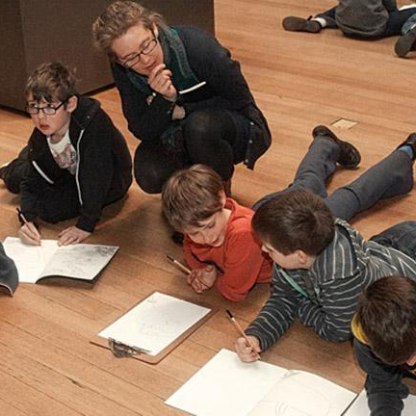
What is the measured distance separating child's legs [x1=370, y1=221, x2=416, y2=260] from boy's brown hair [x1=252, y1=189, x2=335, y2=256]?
296 mm

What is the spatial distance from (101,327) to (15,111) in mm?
1670

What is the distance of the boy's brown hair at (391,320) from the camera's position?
1.35m

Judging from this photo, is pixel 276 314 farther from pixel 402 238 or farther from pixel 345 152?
pixel 345 152

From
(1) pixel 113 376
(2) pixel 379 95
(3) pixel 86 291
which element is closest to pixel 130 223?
(3) pixel 86 291

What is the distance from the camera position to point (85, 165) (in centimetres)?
236

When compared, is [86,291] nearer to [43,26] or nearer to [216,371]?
[216,371]

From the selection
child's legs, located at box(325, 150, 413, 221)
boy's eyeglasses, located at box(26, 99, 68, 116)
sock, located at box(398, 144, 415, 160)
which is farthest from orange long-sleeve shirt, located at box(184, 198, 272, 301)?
sock, located at box(398, 144, 415, 160)

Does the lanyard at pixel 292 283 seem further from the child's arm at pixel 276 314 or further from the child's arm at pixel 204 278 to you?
the child's arm at pixel 204 278

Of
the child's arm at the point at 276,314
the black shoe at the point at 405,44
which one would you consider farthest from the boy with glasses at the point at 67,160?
the black shoe at the point at 405,44

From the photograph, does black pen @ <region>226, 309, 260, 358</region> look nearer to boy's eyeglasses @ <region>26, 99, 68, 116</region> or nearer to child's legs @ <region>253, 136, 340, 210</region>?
child's legs @ <region>253, 136, 340, 210</region>

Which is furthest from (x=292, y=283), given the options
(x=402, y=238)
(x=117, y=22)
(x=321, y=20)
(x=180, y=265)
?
(x=321, y=20)

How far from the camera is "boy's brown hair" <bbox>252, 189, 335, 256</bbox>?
167cm

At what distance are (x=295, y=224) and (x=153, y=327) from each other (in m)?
0.50

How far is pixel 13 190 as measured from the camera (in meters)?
2.70
